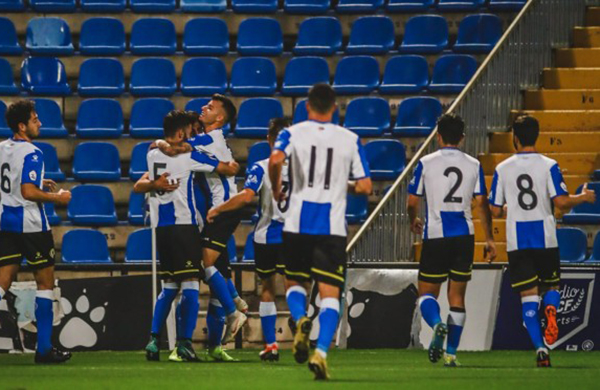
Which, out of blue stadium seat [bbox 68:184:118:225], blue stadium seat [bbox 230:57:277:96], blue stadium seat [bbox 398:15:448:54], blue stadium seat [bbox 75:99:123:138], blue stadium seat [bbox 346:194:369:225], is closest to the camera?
blue stadium seat [bbox 346:194:369:225]

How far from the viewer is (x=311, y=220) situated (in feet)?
29.1

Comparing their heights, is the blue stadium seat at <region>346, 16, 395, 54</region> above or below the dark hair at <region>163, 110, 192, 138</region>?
above

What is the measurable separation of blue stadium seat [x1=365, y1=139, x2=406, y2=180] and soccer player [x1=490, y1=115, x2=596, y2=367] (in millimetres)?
Answer: 5127

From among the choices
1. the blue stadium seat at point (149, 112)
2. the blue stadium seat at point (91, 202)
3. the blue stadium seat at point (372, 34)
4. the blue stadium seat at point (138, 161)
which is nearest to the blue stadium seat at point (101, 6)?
the blue stadium seat at point (149, 112)

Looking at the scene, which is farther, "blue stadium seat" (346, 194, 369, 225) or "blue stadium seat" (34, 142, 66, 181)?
"blue stadium seat" (34, 142, 66, 181)

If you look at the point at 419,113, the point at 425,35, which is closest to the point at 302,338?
the point at 419,113

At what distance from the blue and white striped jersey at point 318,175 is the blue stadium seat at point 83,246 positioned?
6.59m

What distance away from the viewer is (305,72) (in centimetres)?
1691

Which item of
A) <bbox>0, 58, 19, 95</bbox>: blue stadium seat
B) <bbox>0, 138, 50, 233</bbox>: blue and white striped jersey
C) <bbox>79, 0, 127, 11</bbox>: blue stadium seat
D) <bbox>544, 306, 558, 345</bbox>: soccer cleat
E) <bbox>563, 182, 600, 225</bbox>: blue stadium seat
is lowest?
<bbox>544, 306, 558, 345</bbox>: soccer cleat

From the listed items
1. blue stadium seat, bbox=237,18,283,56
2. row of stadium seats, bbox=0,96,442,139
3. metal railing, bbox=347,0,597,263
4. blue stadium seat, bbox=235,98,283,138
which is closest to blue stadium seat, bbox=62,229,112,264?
row of stadium seats, bbox=0,96,442,139

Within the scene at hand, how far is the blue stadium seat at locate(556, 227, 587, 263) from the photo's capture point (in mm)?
14688

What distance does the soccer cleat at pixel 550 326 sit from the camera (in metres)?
10.4

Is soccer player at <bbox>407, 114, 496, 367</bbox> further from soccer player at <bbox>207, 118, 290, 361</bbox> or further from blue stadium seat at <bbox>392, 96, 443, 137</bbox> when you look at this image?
blue stadium seat at <bbox>392, 96, 443, 137</bbox>

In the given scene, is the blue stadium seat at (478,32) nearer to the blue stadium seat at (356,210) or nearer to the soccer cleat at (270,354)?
the blue stadium seat at (356,210)
